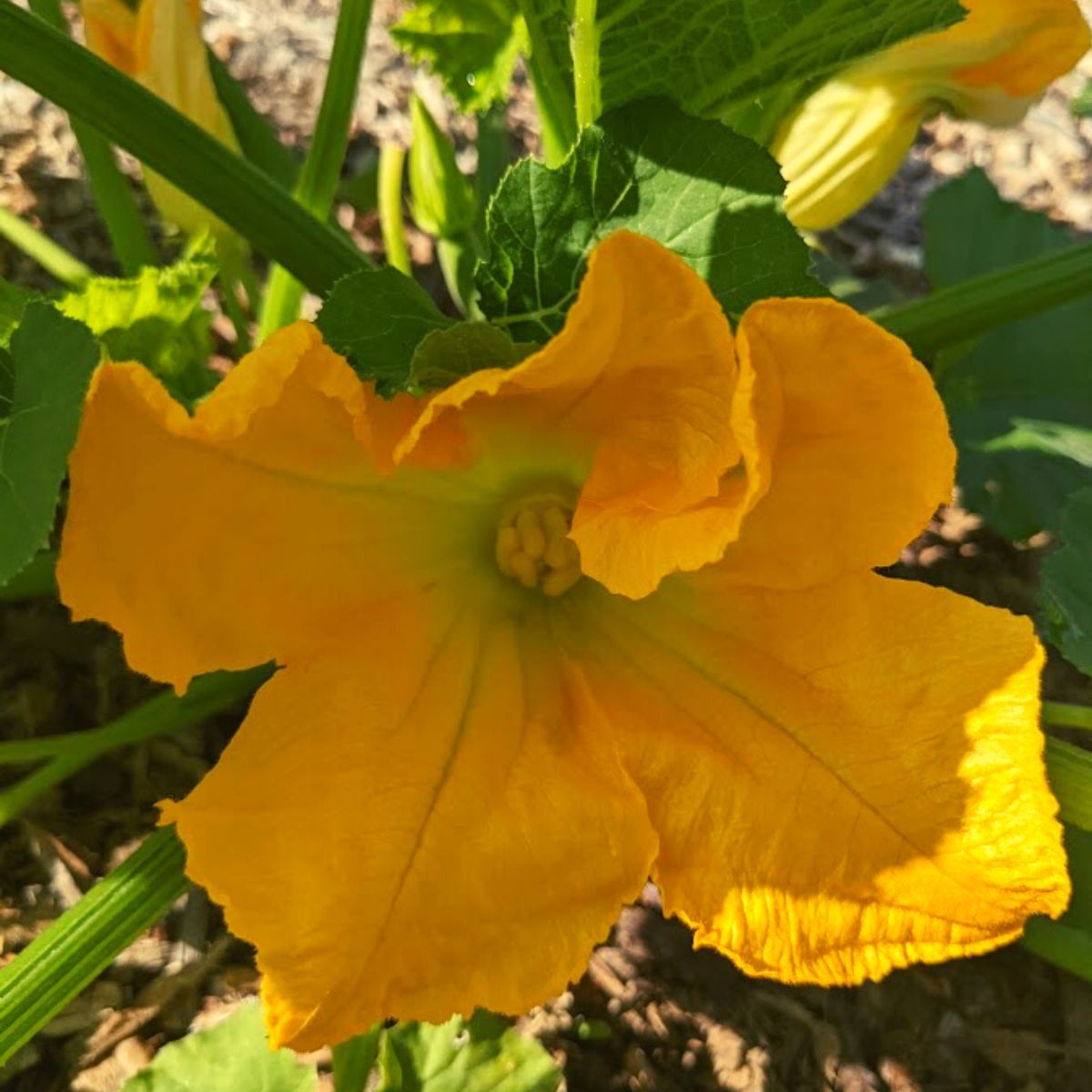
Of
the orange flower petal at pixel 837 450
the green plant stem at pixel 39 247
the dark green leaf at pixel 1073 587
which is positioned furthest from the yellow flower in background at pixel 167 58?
the dark green leaf at pixel 1073 587

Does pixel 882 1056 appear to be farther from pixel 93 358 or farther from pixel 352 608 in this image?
pixel 93 358

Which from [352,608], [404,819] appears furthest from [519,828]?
[352,608]

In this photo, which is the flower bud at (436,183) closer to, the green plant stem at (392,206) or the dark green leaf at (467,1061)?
the green plant stem at (392,206)

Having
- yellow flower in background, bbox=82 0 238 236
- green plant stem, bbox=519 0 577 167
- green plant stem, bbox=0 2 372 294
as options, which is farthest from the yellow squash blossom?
yellow flower in background, bbox=82 0 238 236

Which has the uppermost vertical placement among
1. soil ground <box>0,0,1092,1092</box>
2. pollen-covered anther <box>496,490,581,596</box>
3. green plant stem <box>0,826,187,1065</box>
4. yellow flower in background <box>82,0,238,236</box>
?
yellow flower in background <box>82,0,238,236</box>

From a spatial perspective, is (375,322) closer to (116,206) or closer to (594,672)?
(594,672)

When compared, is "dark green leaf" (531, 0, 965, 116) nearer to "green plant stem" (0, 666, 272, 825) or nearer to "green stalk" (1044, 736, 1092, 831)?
"green stalk" (1044, 736, 1092, 831)

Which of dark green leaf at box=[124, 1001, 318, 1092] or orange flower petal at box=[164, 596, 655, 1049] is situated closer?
orange flower petal at box=[164, 596, 655, 1049]
